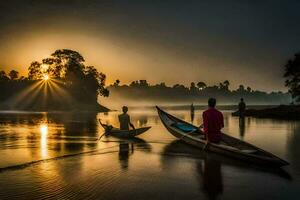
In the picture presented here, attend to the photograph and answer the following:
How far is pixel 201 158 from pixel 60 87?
106995mm

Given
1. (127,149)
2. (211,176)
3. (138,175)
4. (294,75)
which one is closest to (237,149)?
(211,176)

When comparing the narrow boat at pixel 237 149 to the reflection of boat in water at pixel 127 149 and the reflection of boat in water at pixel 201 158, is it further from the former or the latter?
the reflection of boat in water at pixel 127 149

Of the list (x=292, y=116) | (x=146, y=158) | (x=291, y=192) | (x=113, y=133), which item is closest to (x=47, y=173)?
(x=146, y=158)

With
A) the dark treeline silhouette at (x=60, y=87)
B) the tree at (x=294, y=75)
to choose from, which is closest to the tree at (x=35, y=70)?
the dark treeline silhouette at (x=60, y=87)

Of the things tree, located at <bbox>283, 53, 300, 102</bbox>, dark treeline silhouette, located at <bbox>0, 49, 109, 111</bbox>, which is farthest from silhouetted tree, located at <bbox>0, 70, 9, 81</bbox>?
tree, located at <bbox>283, 53, 300, 102</bbox>

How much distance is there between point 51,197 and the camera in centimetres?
798

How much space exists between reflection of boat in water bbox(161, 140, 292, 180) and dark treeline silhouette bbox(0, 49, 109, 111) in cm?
9942

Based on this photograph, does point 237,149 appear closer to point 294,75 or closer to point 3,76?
point 294,75

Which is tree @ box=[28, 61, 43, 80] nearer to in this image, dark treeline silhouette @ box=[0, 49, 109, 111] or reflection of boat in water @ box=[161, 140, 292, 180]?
dark treeline silhouette @ box=[0, 49, 109, 111]

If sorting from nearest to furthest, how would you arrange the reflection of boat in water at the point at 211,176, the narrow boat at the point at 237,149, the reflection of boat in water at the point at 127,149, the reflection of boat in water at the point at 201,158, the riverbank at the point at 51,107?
1. the reflection of boat in water at the point at 211,176
2. the reflection of boat in water at the point at 201,158
3. the narrow boat at the point at 237,149
4. the reflection of boat in water at the point at 127,149
5. the riverbank at the point at 51,107

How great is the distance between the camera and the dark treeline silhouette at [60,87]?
114062 mm

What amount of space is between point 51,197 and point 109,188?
1.62 m

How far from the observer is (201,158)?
13742mm

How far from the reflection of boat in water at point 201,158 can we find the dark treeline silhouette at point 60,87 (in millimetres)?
99420
